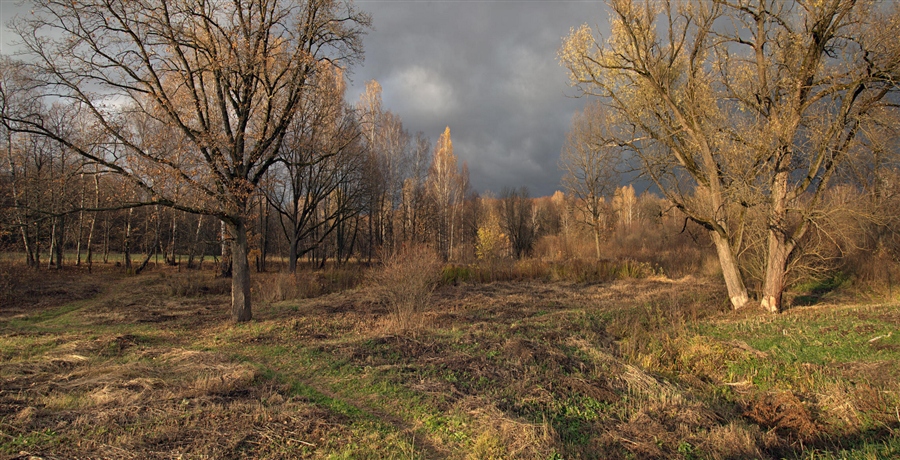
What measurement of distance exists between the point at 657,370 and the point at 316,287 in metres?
14.7

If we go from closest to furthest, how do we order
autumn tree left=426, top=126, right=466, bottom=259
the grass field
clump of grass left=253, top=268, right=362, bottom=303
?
1. the grass field
2. clump of grass left=253, top=268, right=362, bottom=303
3. autumn tree left=426, top=126, right=466, bottom=259

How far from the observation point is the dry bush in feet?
32.6

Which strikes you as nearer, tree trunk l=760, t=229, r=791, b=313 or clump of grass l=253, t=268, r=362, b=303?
tree trunk l=760, t=229, r=791, b=313

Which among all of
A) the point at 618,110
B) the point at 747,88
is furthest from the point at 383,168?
the point at 747,88

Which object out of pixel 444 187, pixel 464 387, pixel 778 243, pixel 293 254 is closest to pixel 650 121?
pixel 778 243

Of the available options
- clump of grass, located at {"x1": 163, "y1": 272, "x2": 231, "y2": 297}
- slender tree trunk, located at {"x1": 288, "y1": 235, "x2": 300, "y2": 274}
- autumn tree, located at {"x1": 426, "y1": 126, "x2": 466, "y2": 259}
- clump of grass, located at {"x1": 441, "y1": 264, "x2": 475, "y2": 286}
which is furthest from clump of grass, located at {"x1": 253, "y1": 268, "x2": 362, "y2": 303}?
autumn tree, located at {"x1": 426, "y1": 126, "x2": 466, "y2": 259}

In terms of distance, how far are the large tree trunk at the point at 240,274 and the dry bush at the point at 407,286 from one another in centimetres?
345

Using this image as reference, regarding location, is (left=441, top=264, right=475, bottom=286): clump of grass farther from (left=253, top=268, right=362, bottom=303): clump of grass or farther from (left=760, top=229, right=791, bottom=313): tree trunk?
(left=760, top=229, right=791, bottom=313): tree trunk

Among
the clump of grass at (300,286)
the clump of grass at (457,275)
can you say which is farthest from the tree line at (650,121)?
the clump of grass at (457,275)

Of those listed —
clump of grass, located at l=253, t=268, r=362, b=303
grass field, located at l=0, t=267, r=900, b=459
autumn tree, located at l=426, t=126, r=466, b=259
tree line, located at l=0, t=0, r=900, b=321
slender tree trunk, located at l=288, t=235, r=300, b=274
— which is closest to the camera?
grass field, located at l=0, t=267, r=900, b=459

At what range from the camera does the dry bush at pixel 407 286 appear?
9.92 metres

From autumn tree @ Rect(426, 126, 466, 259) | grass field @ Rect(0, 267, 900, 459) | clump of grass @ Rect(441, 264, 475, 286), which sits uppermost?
autumn tree @ Rect(426, 126, 466, 259)

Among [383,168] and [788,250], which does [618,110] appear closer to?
[788,250]

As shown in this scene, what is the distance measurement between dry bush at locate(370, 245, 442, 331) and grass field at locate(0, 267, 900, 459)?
0.43 metres
